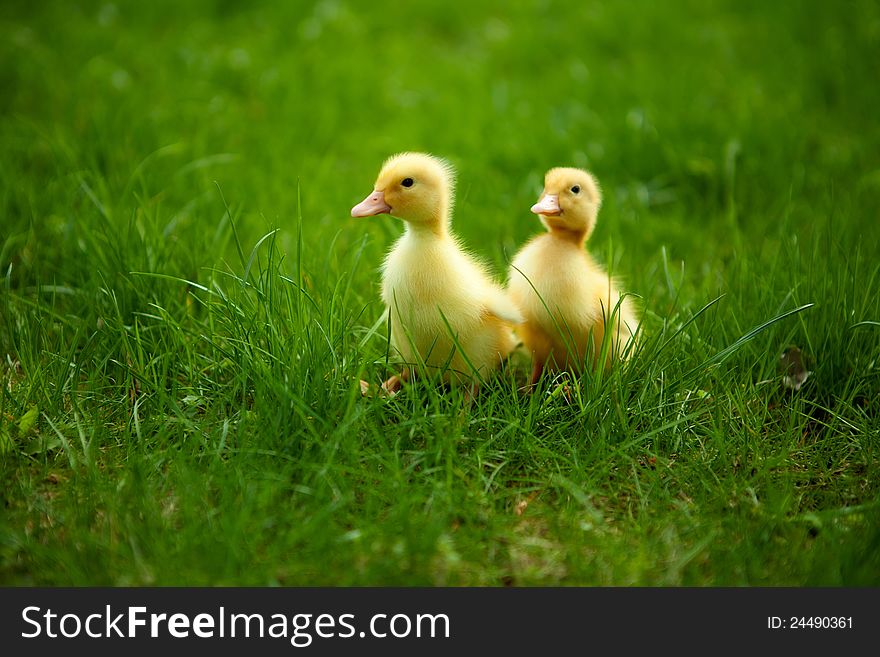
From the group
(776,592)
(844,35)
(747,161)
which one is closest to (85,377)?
(776,592)

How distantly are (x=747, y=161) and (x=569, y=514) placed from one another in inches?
125

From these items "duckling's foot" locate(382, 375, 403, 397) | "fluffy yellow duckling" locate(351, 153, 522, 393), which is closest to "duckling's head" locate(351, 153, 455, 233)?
"fluffy yellow duckling" locate(351, 153, 522, 393)

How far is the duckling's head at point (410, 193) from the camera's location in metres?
2.76

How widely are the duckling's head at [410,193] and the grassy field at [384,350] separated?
0.98ft

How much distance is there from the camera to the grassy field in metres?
2.44

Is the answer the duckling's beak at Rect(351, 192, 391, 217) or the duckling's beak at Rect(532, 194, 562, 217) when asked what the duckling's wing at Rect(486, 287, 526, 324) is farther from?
the duckling's beak at Rect(351, 192, 391, 217)

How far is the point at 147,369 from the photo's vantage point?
9.71ft

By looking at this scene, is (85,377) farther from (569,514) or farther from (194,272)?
(569,514)

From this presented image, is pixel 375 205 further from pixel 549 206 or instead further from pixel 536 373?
pixel 536 373

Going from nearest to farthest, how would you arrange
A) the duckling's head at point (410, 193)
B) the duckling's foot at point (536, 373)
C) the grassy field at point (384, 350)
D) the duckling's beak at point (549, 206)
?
1. the grassy field at point (384, 350)
2. the duckling's head at point (410, 193)
3. the duckling's beak at point (549, 206)
4. the duckling's foot at point (536, 373)

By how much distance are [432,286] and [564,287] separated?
0.47 metres

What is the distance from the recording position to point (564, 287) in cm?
292

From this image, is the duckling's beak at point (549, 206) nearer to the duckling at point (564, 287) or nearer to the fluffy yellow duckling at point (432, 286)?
the duckling at point (564, 287)

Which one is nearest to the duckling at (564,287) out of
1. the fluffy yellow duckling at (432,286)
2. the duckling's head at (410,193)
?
the fluffy yellow duckling at (432,286)
